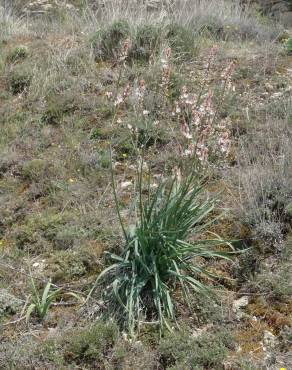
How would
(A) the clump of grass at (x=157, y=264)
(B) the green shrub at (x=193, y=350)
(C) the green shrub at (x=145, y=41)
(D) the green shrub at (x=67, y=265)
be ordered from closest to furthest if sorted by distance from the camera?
(B) the green shrub at (x=193, y=350), (A) the clump of grass at (x=157, y=264), (D) the green shrub at (x=67, y=265), (C) the green shrub at (x=145, y=41)

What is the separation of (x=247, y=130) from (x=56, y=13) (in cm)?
582

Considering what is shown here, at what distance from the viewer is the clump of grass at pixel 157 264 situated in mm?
3180

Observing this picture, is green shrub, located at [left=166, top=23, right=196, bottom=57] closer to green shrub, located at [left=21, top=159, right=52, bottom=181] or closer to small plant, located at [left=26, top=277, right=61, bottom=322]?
green shrub, located at [left=21, top=159, right=52, bottom=181]

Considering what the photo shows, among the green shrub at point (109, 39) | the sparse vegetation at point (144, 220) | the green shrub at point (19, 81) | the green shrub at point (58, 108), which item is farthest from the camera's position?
the green shrub at point (109, 39)

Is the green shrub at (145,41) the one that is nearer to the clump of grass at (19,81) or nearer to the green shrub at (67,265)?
the clump of grass at (19,81)

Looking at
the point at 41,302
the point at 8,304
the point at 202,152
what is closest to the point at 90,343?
A: the point at 41,302

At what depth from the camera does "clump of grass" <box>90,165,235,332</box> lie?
10.4 ft

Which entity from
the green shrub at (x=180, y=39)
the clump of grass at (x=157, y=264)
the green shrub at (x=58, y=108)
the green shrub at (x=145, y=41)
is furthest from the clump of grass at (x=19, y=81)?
the clump of grass at (x=157, y=264)

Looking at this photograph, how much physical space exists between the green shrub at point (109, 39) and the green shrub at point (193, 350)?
14.5 feet

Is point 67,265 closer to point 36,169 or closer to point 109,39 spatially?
point 36,169

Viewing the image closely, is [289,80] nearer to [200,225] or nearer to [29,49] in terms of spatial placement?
[200,225]

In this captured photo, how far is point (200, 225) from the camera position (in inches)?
152

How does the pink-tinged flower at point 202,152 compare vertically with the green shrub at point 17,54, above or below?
above

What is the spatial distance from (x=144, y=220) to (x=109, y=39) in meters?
3.89
